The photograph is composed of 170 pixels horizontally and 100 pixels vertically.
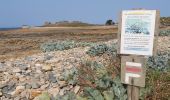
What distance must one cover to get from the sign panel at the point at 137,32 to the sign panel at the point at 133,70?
0.15 m

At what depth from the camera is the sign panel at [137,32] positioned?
6.67 m

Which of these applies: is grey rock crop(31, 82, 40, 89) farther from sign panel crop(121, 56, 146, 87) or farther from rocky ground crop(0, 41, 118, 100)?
sign panel crop(121, 56, 146, 87)

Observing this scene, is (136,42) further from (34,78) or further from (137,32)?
(34,78)

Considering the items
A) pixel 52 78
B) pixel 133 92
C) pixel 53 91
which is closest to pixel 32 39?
pixel 52 78

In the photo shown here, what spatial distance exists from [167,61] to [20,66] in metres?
3.43

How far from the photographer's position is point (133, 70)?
23.0ft

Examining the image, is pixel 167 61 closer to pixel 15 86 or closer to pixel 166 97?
pixel 166 97

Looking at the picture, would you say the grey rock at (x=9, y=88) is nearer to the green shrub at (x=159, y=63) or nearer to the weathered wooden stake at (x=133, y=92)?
A: the green shrub at (x=159, y=63)

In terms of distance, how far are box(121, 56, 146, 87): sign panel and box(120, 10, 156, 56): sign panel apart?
0.49ft

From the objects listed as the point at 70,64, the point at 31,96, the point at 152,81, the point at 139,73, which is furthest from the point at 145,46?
the point at 70,64

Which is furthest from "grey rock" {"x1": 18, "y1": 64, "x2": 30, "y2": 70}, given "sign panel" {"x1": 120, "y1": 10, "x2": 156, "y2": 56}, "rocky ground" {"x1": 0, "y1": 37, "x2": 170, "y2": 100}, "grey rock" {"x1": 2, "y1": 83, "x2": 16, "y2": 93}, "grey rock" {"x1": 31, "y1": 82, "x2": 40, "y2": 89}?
"sign panel" {"x1": 120, "y1": 10, "x2": 156, "y2": 56}

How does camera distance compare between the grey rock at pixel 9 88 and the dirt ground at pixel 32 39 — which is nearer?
the grey rock at pixel 9 88

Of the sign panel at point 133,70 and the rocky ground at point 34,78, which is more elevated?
the sign panel at point 133,70

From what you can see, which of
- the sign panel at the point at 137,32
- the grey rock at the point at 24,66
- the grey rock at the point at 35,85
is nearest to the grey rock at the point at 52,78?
the grey rock at the point at 35,85
